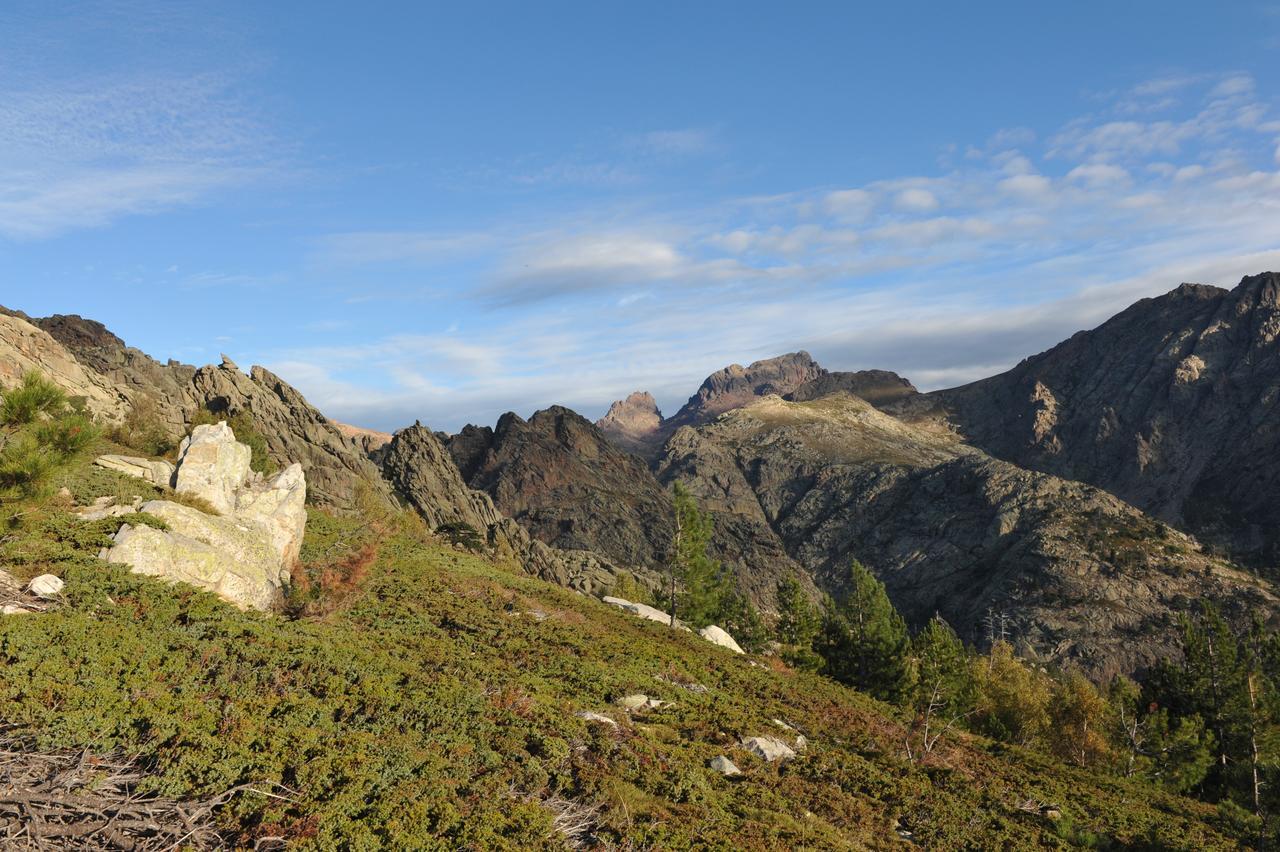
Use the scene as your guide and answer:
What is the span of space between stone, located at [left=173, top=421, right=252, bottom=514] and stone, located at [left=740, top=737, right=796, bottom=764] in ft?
76.2

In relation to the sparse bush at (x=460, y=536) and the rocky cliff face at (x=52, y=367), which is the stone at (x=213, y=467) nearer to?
the rocky cliff face at (x=52, y=367)

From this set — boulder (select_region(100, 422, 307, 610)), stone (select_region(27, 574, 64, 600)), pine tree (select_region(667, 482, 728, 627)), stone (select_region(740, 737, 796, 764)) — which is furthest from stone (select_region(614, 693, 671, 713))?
pine tree (select_region(667, 482, 728, 627))

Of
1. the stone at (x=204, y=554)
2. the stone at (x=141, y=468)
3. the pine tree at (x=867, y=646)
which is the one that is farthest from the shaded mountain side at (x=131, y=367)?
the pine tree at (x=867, y=646)

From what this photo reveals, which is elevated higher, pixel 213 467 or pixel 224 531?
pixel 213 467

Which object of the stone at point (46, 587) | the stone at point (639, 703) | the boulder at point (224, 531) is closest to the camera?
the stone at point (46, 587)

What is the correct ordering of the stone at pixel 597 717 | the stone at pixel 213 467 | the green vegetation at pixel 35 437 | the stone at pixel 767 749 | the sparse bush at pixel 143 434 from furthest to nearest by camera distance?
the sparse bush at pixel 143 434
the stone at pixel 213 467
the stone at pixel 767 749
the stone at pixel 597 717
the green vegetation at pixel 35 437

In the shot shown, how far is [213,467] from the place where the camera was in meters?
29.8

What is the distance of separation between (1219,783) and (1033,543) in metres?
145

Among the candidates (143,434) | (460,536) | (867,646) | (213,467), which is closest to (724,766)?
(213,467)

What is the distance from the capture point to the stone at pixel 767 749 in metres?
22.5

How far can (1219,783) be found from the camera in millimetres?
48750

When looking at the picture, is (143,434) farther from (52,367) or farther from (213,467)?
(213,467)

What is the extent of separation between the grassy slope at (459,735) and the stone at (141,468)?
206cm

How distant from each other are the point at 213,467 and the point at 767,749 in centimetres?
2568
